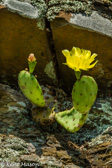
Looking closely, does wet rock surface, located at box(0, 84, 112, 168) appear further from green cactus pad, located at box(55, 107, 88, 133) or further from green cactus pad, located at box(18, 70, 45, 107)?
green cactus pad, located at box(18, 70, 45, 107)

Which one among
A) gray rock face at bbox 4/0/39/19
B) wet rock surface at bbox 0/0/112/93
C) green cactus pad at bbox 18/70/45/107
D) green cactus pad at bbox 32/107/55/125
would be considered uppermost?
gray rock face at bbox 4/0/39/19

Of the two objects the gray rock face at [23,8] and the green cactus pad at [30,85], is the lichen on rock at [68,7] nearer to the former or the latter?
the gray rock face at [23,8]

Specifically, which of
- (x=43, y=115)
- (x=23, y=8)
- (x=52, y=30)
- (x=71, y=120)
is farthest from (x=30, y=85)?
(x=23, y=8)

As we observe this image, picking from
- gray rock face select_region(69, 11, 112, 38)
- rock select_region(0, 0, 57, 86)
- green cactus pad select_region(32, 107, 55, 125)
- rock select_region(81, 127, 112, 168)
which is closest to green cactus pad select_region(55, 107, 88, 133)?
green cactus pad select_region(32, 107, 55, 125)

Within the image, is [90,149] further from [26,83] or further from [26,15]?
[26,15]

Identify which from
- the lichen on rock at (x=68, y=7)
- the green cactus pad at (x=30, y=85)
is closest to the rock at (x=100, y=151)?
the green cactus pad at (x=30, y=85)

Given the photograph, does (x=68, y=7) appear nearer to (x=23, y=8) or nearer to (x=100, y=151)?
(x=23, y=8)
